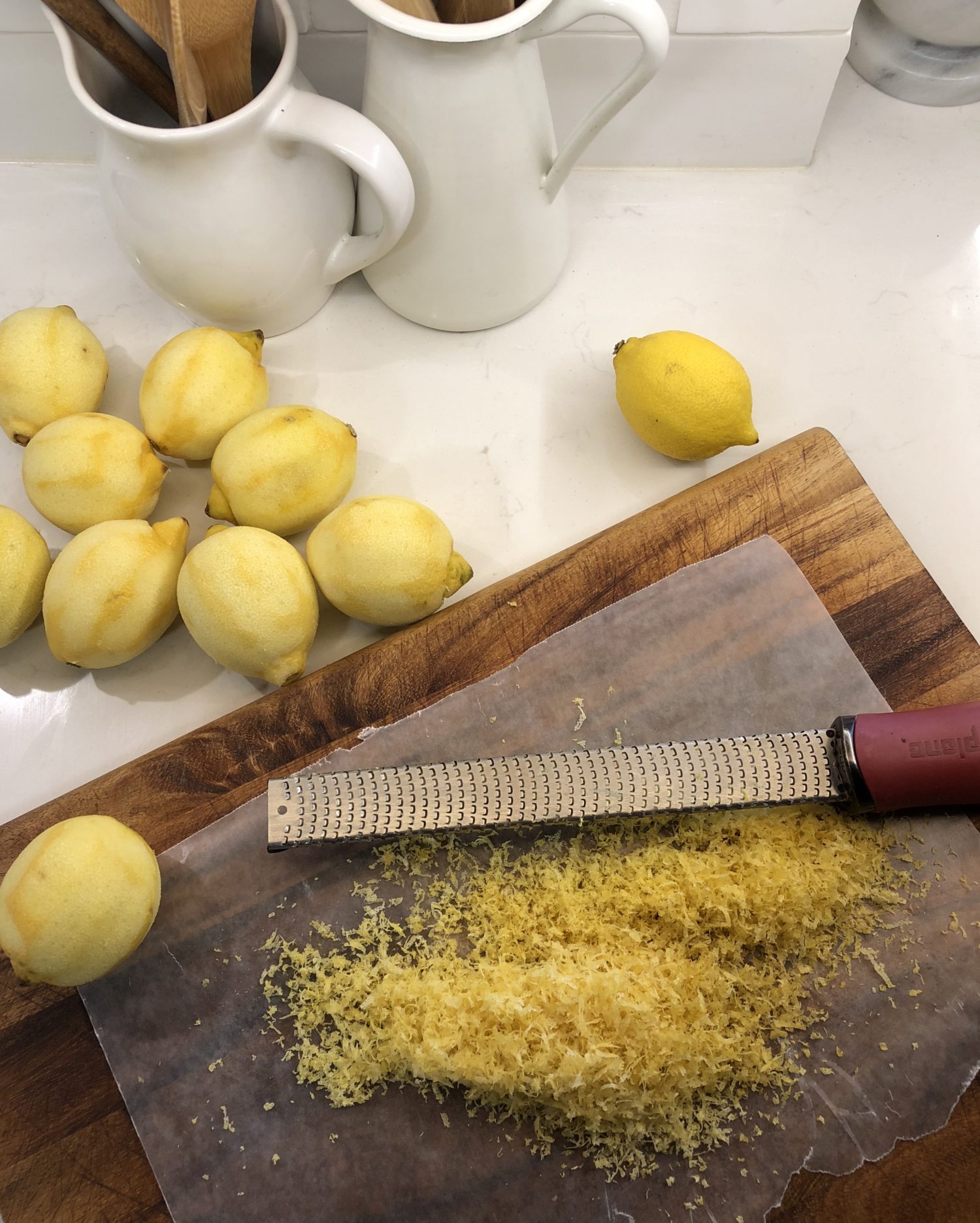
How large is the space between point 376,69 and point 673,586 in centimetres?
50

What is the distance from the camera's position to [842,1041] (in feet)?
2.45

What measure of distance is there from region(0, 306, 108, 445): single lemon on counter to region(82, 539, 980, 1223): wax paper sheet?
0.42 meters

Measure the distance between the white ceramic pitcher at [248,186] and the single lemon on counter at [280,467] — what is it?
156 mm

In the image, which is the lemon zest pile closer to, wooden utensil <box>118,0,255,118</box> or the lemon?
the lemon

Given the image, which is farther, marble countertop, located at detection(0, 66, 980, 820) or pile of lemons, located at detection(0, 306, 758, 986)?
marble countertop, located at detection(0, 66, 980, 820)

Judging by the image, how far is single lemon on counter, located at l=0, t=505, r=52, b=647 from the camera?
0.86m

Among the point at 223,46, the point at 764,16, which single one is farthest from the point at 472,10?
the point at 764,16

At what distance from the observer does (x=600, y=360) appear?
1045 mm

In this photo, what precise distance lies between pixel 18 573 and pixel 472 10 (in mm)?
603

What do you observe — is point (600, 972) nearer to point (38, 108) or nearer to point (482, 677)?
point (482, 677)

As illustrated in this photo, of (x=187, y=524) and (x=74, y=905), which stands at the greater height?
(x=187, y=524)

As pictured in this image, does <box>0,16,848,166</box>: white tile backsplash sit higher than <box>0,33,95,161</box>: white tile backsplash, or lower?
higher

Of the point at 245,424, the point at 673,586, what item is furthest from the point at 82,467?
the point at 673,586

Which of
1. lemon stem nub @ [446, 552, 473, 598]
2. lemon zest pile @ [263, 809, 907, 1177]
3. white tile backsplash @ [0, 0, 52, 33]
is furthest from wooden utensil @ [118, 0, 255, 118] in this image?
lemon zest pile @ [263, 809, 907, 1177]
